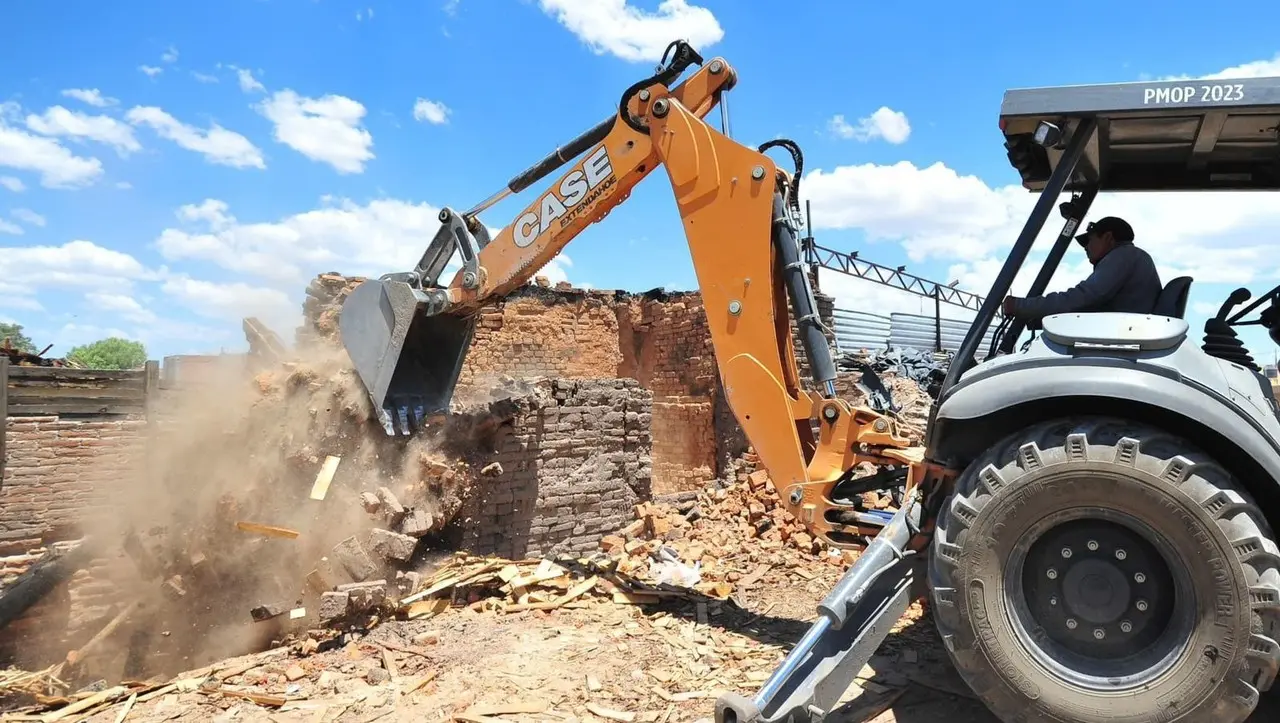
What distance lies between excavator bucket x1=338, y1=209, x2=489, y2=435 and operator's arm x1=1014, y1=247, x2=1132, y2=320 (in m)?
4.14

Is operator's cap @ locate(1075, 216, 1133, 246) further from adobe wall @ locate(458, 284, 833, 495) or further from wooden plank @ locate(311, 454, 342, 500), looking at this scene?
adobe wall @ locate(458, 284, 833, 495)

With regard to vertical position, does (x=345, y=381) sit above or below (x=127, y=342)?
below

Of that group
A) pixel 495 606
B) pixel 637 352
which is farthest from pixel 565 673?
pixel 637 352

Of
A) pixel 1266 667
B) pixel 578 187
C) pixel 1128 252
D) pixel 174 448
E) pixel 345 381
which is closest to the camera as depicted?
pixel 1266 667

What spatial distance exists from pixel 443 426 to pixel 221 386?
2.46 meters

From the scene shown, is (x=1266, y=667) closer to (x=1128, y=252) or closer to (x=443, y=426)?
(x=1128, y=252)

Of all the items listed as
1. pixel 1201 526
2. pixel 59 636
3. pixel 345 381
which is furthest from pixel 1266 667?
pixel 59 636

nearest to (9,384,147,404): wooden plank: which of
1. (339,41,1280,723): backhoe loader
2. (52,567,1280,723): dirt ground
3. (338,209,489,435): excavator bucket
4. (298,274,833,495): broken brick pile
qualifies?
(298,274,833,495): broken brick pile

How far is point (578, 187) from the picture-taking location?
18.8 feet

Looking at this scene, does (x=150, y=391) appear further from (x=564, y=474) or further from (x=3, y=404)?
(x=564, y=474)

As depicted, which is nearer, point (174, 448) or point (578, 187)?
point (578, 187)

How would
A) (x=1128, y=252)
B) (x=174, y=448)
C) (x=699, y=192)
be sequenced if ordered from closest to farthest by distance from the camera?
(x=1128, y=252), (x=699, y=192), (x=174, y=448)

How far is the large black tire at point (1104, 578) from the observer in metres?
2.67

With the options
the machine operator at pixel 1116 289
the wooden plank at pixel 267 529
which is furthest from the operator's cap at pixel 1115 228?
the wooden plank at pixel 267 529
